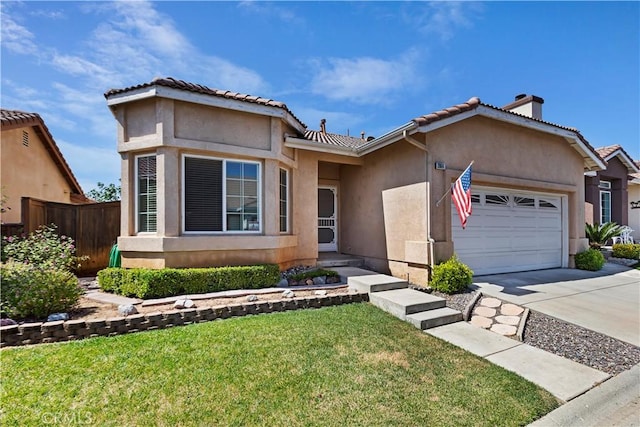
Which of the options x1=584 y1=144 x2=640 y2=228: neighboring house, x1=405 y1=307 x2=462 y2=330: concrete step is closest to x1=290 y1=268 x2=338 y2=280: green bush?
x1=405 y1=307 x2=462 y2=330: concrete step

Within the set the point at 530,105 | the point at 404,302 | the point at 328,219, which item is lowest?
the point at 404,302

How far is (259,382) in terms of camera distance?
12.3 feet

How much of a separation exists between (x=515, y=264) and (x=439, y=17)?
887 centimetres

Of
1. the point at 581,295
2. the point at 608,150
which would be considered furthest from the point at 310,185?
the point at 608,150

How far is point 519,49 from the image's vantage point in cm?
1051

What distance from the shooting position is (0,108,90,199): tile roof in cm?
1134

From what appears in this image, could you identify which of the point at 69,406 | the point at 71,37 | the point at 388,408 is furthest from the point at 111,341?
the point at 71,37

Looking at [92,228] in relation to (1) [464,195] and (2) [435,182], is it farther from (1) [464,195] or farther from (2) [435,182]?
(1) [464,195]

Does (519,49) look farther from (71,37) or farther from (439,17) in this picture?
(71,37)

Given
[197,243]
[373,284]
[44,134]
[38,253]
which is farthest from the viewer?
[44,134]

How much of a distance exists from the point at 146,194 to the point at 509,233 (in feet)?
39.2

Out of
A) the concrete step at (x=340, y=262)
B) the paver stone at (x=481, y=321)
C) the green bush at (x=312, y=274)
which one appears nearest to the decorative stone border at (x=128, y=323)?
the green bush at (x=312, y=274)

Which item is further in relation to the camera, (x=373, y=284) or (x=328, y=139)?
(x=328, y=139)

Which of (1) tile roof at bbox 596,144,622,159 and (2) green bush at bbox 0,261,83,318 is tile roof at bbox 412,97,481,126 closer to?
(2) green bush at bbox 0,261,83,318
